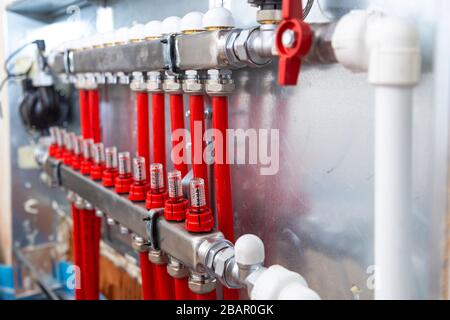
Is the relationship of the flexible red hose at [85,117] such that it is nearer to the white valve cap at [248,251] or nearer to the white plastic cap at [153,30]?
the white plastic cap at [153,30]

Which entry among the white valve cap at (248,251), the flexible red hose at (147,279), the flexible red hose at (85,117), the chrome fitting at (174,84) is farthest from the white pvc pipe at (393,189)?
the flexible red hose at (85,117)

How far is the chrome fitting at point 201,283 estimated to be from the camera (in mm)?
671

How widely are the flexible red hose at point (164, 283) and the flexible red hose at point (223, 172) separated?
121 millimetres

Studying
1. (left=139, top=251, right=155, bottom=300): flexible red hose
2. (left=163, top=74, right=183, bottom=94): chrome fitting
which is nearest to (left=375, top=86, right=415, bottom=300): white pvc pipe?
(left=163, top=74, right=183, bottom=94): chrome fitting

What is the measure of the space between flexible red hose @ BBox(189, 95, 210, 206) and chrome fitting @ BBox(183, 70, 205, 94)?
0.01 m

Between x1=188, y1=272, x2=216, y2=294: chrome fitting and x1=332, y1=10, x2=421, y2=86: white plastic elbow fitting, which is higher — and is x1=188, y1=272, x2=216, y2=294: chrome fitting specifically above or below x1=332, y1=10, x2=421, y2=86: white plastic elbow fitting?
below

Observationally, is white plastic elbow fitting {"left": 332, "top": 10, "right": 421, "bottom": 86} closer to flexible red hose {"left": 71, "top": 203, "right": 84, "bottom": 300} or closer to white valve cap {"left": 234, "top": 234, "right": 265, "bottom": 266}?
white valve cap {"left": 234, "top": 234, "right": 265, "bottom": 266}

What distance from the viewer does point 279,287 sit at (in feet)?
1.67

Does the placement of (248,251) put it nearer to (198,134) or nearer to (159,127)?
(198,134)

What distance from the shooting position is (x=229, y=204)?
2.26 ft

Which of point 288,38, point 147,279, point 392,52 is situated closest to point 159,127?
point 147,279

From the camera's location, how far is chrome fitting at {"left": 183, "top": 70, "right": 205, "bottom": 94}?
0.68 metres

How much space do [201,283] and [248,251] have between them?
14 centimetres
